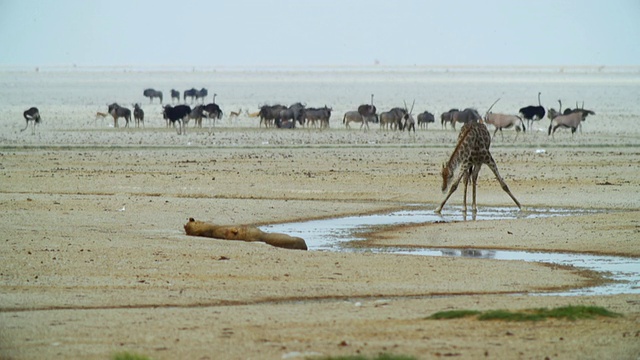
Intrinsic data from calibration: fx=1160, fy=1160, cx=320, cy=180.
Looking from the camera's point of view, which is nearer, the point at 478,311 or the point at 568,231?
the point at 478,311

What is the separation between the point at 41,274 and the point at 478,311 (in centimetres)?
506

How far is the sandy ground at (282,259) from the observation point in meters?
9.52

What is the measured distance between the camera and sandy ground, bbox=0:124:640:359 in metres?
9.45

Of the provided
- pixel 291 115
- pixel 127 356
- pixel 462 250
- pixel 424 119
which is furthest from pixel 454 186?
pixel 291 115

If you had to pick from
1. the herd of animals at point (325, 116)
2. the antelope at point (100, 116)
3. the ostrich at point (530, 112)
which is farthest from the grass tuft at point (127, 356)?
the antelope at point (100, 116)

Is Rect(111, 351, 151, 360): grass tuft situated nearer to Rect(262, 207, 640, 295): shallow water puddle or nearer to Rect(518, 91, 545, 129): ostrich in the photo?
Rect(262, 207, 640, 295): shallow water puddle

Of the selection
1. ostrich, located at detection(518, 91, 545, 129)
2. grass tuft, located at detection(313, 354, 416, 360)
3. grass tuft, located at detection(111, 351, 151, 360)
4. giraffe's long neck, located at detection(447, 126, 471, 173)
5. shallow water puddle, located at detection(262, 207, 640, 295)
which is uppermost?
ostrich, located at detection(518, 91, 545, 129)

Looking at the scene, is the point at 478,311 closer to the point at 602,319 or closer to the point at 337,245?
the point at 602,319

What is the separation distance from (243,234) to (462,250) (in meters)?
3.05

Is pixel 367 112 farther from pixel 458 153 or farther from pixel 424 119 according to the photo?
pixel 458 153

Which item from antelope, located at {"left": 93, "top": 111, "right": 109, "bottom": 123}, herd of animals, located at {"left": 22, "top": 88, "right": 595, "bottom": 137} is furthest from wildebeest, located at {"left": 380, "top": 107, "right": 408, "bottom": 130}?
antelope, located at {"left": 93, "top": 111, "right": 109, "bottom": 123}

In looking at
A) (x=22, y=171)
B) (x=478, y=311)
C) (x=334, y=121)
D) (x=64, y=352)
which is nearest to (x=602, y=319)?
(x=478, y=311)

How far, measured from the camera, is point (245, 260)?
14062 mm

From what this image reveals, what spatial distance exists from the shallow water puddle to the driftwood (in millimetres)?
467
